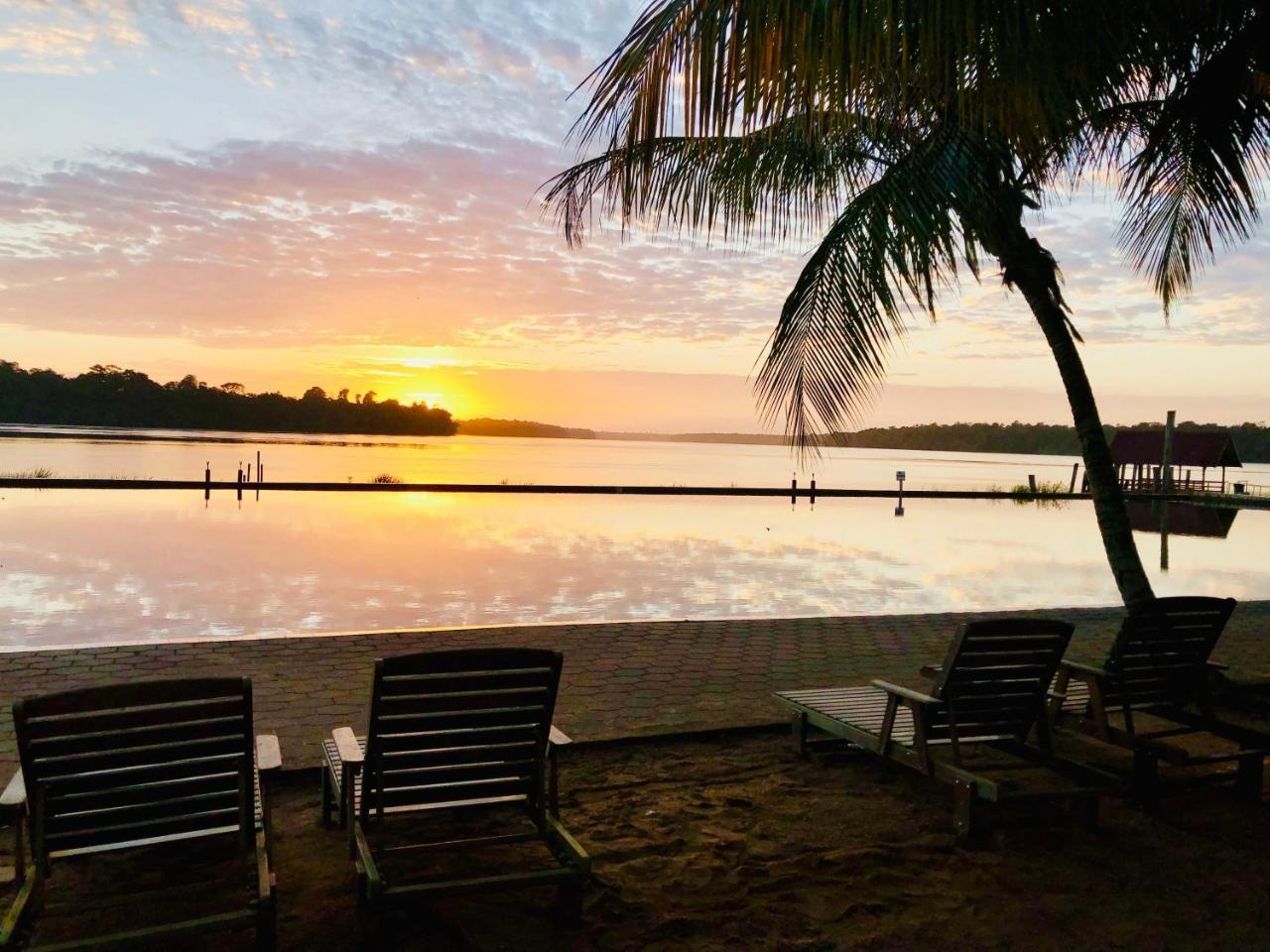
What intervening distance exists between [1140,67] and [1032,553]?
15.0 metres

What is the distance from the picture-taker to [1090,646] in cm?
792

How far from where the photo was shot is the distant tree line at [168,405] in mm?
95438

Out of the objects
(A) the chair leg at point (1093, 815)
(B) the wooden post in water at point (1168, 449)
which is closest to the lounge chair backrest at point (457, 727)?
(A) the chair leg at point (1093, 815)

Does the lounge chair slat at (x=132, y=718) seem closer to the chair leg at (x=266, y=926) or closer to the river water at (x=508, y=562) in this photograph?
the chair leg at (x=266, y=926)

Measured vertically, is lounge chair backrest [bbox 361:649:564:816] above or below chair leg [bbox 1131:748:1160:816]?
above

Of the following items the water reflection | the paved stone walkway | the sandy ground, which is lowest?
the water reflection

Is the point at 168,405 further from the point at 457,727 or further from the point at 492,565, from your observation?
the point at 457,727

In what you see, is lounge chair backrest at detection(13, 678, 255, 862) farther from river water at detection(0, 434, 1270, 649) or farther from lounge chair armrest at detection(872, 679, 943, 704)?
river water at detection(0, 434, 1270, 649)

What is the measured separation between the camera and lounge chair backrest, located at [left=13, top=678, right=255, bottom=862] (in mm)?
2530

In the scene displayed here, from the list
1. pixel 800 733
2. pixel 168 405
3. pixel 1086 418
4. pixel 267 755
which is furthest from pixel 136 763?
pixel 168 405

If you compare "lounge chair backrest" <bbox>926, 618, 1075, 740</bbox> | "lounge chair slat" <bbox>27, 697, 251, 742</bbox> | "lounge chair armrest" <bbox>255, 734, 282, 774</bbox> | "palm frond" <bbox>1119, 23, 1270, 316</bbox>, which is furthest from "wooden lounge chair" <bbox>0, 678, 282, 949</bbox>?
"palm frond" <bbox>1119, 23, 1270, 316</bbox>

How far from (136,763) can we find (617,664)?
436 cm

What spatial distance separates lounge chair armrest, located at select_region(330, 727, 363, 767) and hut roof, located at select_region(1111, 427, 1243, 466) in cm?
4736

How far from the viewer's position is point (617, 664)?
6781 mm
